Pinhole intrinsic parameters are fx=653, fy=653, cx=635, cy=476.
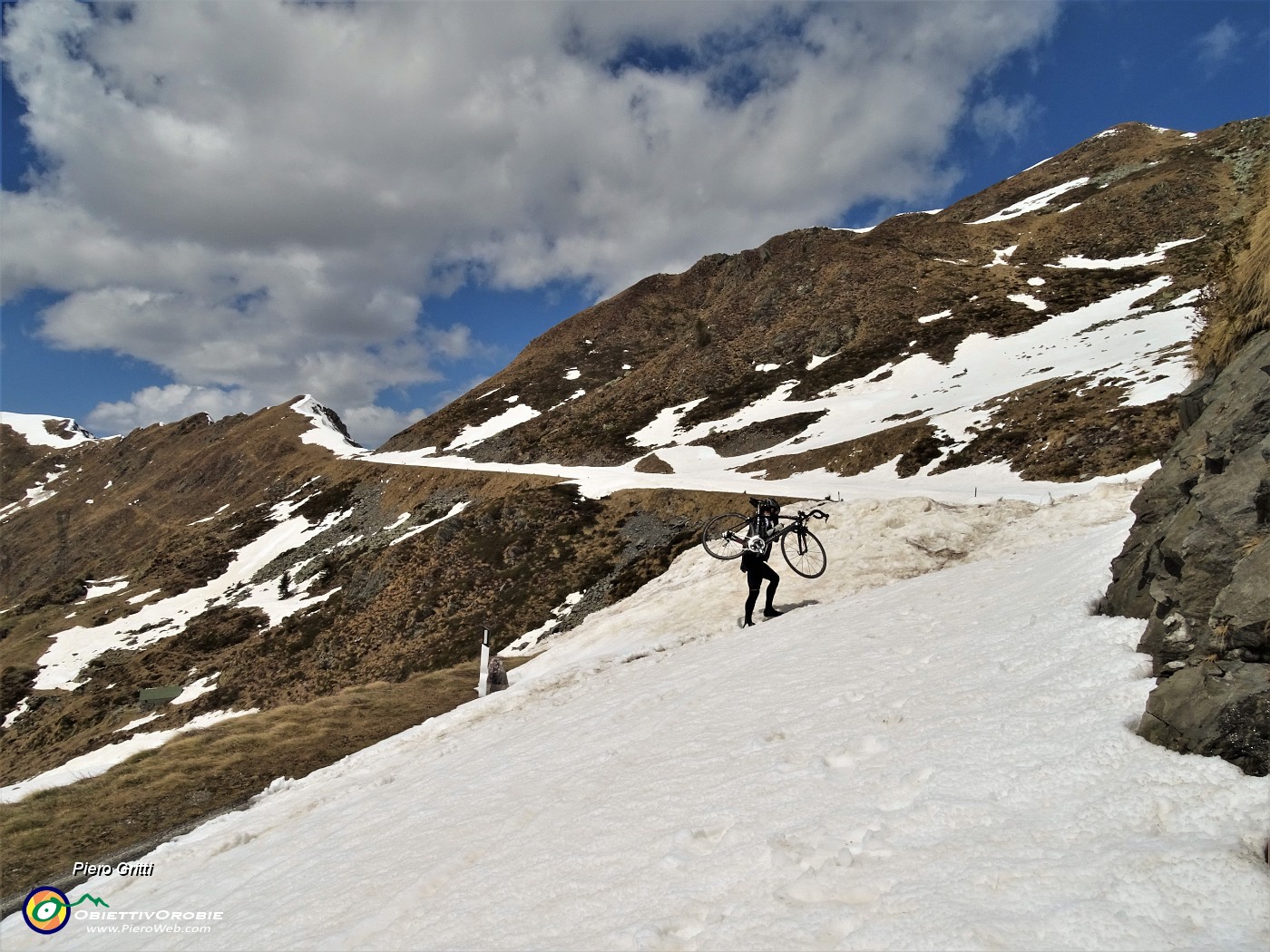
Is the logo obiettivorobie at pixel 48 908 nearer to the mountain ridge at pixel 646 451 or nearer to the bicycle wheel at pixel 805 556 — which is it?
the mountain ridge at pixel 646 451

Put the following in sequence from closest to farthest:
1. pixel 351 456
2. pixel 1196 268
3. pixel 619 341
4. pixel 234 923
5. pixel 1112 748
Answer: pixel 1112 748, pixel 234 923, pixel 1196 268, pixel 351 456, pixel 619 341

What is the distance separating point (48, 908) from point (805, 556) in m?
17.2

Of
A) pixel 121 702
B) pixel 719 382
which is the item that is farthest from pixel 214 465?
pixel 719 382

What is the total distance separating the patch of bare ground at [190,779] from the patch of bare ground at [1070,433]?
2670 centimetres

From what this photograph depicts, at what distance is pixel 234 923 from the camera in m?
7.57

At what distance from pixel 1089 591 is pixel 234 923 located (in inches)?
468

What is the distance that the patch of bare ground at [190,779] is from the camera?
13.0 metres

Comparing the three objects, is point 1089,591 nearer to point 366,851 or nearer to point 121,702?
point 366,851

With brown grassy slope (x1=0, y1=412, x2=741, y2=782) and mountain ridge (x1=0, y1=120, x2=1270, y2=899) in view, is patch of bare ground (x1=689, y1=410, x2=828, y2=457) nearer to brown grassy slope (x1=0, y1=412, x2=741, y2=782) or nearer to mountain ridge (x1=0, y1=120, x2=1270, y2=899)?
mountain ridge (x1=0, y1=120, x2=1270, y2=899)

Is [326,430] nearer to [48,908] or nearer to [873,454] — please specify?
[873,454]

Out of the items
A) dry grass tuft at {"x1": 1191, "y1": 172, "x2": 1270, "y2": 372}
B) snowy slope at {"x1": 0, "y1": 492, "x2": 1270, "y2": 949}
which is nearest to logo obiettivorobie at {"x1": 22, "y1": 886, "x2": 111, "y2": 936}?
snowy slope at {"x1": 0, "y1": 492, "x2": 1270, "y2": 949}

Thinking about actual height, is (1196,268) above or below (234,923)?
above

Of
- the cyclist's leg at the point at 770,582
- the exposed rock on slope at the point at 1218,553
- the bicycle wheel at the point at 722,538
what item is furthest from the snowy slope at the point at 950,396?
the exposed rock on slope at the point at 1218,553

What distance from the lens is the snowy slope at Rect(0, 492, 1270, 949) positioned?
423 centimetres
